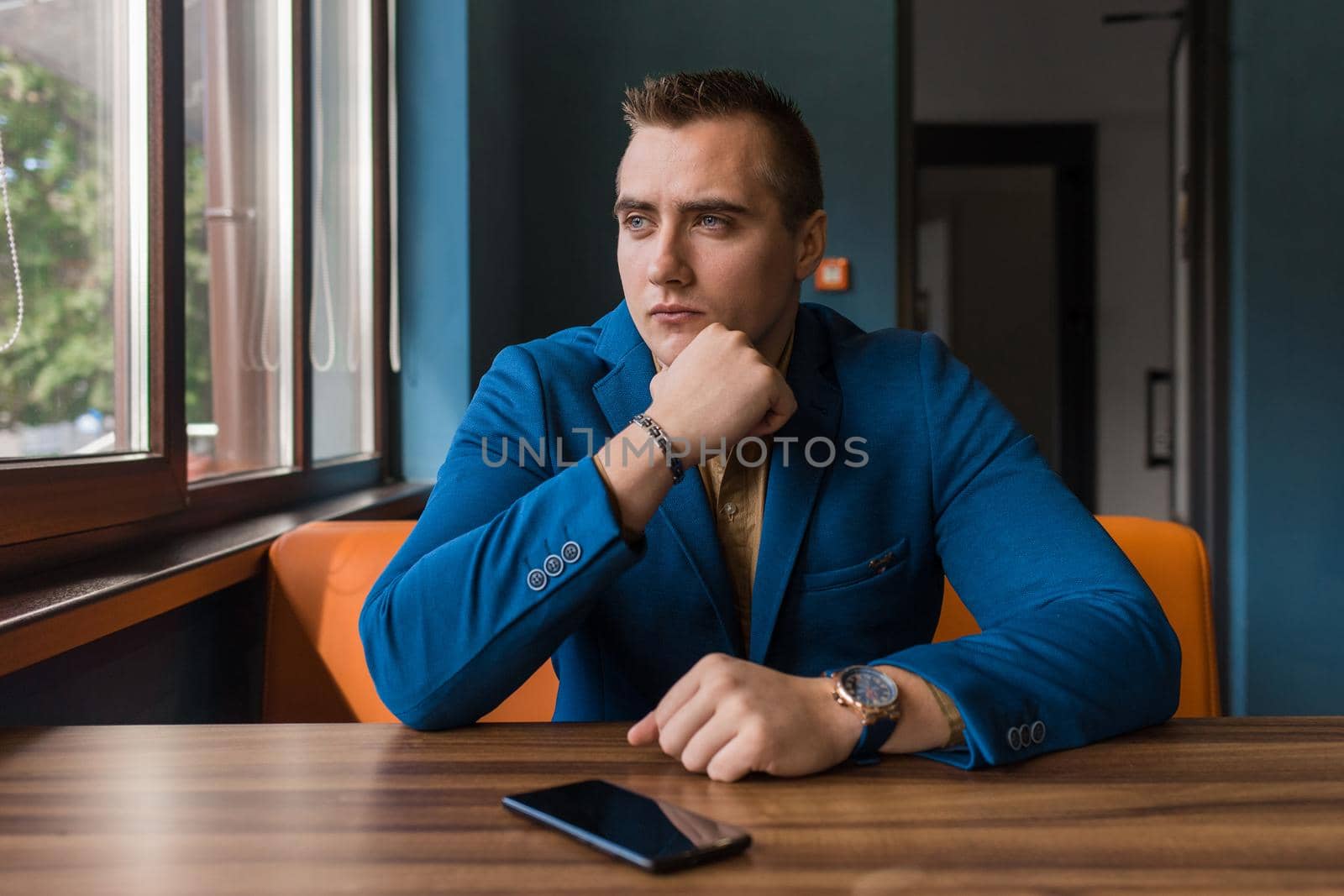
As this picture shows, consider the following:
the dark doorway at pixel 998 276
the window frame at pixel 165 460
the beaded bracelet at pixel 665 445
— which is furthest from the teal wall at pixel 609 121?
the dark doorway at pixel 998 276

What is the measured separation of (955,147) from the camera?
716 cm

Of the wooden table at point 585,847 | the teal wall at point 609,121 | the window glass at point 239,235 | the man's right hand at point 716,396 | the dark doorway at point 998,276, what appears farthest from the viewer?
the dark doorway at point 998,276

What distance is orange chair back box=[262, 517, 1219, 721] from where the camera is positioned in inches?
58.7

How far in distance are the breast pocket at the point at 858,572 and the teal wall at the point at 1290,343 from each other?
2.65 m

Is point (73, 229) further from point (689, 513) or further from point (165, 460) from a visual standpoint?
point (689, 513)

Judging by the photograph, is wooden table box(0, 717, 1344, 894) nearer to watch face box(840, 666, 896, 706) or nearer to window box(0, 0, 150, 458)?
watch face box(840, 666, 896, 706)

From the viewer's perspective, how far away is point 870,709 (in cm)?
84

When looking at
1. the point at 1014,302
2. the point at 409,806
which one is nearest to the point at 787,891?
the point at 409,806

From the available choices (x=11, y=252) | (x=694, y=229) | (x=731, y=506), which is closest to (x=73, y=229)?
(x=11, y=252)

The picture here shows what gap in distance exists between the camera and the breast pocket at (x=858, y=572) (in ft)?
4.14

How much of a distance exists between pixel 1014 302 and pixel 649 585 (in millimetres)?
8908

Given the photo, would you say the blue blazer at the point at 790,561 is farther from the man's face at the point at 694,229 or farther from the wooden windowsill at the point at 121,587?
the wooden windowsill at the point at 121,587

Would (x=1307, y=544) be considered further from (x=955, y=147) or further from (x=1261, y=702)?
(x=955, y=147)

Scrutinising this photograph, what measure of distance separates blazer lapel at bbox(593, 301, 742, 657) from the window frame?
663mm
